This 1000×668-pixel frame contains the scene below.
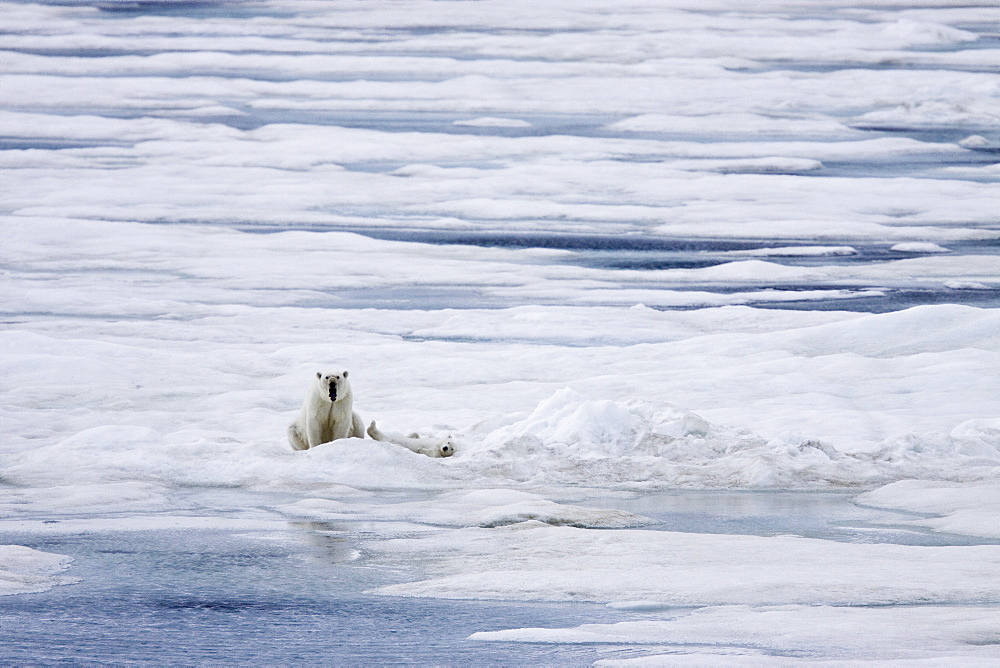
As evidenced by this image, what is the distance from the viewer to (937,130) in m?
21.6

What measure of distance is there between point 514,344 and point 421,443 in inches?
138

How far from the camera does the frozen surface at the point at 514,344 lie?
4512 mm

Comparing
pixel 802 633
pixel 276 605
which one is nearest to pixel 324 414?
pixel 276 605

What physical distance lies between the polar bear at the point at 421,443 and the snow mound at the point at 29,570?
2.32 meters

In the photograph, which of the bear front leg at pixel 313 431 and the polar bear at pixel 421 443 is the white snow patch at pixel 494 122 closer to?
the polar bear at pixel 421 443

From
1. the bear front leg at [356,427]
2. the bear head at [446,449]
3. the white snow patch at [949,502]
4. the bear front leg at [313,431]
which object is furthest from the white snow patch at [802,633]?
the bear front leg at [356,427]

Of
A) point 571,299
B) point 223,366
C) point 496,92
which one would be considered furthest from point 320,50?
point 223,366

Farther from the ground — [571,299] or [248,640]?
[248,640]

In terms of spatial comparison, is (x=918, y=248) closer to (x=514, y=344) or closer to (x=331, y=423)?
(x=514, y=344)

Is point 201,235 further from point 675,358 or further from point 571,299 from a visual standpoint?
point 675,358

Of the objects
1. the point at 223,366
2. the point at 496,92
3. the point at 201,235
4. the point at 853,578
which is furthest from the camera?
the point at 496,92

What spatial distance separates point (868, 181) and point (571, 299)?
705cm

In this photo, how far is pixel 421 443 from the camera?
7.16 m

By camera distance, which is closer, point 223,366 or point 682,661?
point 682,661
